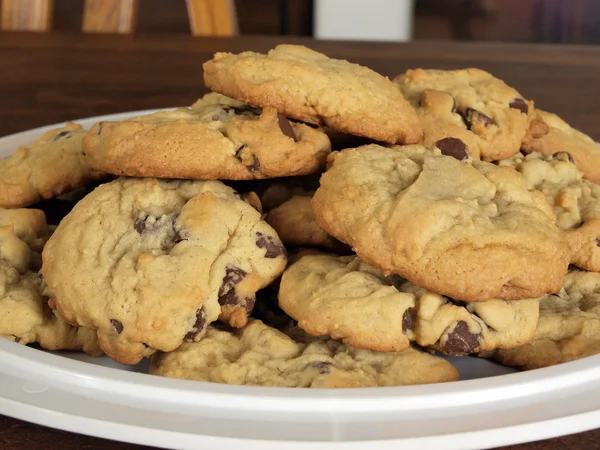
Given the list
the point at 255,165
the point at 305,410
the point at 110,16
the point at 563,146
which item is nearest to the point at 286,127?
the point at 255,165

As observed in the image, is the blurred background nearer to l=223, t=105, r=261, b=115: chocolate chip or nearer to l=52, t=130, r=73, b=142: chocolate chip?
l=52, t=130, r=73, b=142: chocolate chip

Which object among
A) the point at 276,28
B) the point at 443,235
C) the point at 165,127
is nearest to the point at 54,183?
the point at 165,127

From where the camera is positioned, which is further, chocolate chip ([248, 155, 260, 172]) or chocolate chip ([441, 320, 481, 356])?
chocolate chip ([248, 155, 260, 172])

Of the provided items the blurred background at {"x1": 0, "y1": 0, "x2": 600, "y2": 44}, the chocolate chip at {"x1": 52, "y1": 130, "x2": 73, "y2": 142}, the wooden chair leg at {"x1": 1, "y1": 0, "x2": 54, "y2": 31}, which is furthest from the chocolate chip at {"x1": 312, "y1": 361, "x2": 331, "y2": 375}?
the blurred background at {"x1": 0, "y1": 0, "x2": 600, "y2": 44}

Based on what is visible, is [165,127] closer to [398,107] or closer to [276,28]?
[398,107]

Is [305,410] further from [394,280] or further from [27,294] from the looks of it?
[27,294]

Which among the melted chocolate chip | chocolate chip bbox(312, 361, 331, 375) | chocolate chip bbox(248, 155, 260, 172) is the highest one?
the melted chocolate chip

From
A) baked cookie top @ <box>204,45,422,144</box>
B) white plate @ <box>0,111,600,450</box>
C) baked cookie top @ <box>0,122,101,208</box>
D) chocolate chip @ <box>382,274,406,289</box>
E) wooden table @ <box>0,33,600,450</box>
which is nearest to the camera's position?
white plate @ <box>0,111,600,450</box>

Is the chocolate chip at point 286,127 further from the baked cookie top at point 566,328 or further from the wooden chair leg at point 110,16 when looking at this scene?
the wooden chair leg at point 110,16
